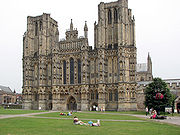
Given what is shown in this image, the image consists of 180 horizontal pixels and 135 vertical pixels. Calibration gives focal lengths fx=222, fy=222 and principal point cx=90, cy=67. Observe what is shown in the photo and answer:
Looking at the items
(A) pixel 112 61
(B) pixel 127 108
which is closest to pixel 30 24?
(A) pixel 112 61

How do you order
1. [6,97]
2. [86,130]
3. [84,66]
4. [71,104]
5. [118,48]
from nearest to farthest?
[86,130]
[118,48]
[84,66]
[71,104]
[6,97]

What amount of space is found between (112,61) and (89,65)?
7.89 meters

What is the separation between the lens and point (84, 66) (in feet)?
235

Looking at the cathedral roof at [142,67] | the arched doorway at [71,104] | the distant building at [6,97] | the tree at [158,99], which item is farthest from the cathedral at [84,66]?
the distant building at [6,97]

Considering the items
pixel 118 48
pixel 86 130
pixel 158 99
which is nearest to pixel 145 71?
pixel 118 48

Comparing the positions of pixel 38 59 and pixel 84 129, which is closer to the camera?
pixel 84 129

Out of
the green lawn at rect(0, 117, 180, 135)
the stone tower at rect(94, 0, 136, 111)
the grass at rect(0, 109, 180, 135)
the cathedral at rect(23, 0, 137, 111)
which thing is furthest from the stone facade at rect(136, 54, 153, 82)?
the green lawn at rect(0, 117, 180, 135)

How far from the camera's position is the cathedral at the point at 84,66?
68688 millimetres

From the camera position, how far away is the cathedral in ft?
225

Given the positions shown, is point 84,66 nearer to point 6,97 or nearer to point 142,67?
point 142,67

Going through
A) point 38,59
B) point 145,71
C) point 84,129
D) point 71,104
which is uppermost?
point 38,59

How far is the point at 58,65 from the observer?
77.3 m

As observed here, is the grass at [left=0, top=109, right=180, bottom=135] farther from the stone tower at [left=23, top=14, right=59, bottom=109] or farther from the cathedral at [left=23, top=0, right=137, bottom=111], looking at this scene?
the stone tower at [left=23, top=14, right=59, bottom=109]

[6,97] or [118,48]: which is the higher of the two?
[118,48]
